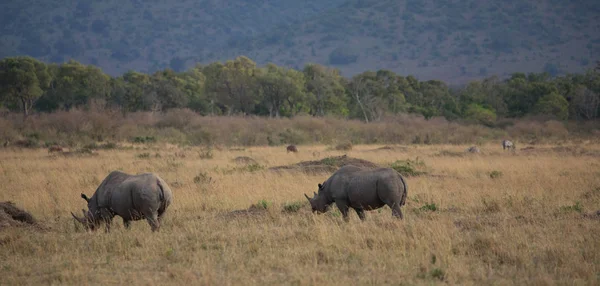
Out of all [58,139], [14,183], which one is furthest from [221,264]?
[58,139]

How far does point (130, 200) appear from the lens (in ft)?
36.2

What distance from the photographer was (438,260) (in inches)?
339

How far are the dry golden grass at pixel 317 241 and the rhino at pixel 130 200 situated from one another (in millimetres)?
344

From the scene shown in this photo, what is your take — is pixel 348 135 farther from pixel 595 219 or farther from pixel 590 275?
pixel 590 275

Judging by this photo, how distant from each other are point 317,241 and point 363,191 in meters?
2.02

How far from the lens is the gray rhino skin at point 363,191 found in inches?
449

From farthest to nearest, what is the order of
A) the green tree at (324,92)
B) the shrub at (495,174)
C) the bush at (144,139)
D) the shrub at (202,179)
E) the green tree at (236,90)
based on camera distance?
the green tree at (236,90) → the green tree at (324,92) → the bush at (144,139) → the shrub at (495,174) → the shrub at (202,179)

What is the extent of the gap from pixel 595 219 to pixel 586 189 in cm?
478

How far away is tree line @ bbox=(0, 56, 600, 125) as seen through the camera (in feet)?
194

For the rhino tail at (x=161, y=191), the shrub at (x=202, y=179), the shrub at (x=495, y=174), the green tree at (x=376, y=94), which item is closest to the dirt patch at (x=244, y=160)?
the shrub at (x=202, y=179)

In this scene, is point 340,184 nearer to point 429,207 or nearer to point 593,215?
point 429,207

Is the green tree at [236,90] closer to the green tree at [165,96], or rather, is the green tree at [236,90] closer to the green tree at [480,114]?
the green tree at [165,96]

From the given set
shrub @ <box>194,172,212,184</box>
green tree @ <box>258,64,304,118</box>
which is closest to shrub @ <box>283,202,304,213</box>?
shrub @ <box>194,172,212,184</box>

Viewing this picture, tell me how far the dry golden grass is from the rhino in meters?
0.34
